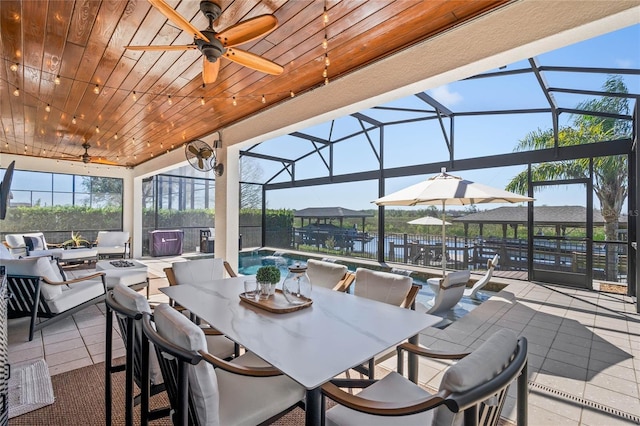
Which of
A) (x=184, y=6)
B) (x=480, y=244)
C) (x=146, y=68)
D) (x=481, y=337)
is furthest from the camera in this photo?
(x=480, y=244)

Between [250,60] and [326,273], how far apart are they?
2025 mm

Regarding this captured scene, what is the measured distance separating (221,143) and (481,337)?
4644mm

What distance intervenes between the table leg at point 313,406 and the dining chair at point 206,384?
154 mm

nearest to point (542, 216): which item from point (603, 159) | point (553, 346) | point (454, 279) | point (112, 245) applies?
point (603, 159)

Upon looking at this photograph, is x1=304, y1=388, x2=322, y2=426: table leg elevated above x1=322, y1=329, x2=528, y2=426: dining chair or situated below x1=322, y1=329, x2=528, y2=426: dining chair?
below

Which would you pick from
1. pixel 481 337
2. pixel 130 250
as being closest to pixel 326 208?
pixel 130 250

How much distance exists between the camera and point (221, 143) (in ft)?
16.7

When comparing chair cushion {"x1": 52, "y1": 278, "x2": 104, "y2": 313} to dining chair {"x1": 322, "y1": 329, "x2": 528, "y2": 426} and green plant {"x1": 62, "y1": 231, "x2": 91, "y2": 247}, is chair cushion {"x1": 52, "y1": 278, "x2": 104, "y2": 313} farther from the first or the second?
green plant {"x1": 62, "y1": 231, "x2": 91, "y2": 247}

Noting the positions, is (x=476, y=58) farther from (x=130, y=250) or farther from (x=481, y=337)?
(x=130, y=250)

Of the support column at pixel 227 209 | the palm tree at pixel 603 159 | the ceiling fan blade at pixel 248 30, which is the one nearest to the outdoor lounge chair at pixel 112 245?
the support column at pixel 227 209

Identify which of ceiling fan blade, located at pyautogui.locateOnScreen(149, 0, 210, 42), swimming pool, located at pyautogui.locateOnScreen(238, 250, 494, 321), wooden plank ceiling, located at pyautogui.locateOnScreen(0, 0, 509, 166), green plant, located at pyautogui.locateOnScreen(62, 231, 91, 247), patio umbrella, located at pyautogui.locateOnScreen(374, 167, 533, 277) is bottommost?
swimming pool, located at pyautogui.locateOnScreen(238, 250, 494, 321)

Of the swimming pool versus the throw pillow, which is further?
the throw pillow

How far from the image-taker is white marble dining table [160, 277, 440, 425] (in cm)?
125

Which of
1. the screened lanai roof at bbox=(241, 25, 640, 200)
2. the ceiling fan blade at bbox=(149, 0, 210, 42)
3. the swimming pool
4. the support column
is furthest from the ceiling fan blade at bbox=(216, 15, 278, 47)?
the swimming pool
